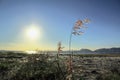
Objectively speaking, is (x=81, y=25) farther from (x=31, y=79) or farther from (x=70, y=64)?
(x=31, y=79)

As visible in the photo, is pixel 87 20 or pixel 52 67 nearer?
pixel 87 20

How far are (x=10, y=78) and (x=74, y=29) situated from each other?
770cm

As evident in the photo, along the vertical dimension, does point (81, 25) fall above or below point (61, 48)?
above

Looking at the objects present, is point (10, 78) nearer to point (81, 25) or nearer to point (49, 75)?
point (49, 75)

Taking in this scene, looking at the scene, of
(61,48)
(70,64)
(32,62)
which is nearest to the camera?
(70,64)

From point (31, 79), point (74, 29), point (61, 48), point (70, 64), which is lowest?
point (31, 79)

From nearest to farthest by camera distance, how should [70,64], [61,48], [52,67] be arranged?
[70,64] < [61,48] < [52,67]

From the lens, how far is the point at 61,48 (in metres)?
4.17

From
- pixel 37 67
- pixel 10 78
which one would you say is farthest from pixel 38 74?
pixel 10 78

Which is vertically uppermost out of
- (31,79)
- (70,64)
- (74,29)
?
(74,29)

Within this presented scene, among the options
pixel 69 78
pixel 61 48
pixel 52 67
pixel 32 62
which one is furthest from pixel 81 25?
pixel 52 67

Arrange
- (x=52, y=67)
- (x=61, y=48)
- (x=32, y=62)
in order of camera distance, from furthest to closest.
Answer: (x=52, y=67), (x=32, y=62), (x=61, y=48)

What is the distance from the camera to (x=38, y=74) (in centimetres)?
1109

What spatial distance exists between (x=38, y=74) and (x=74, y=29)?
754 centimetres
